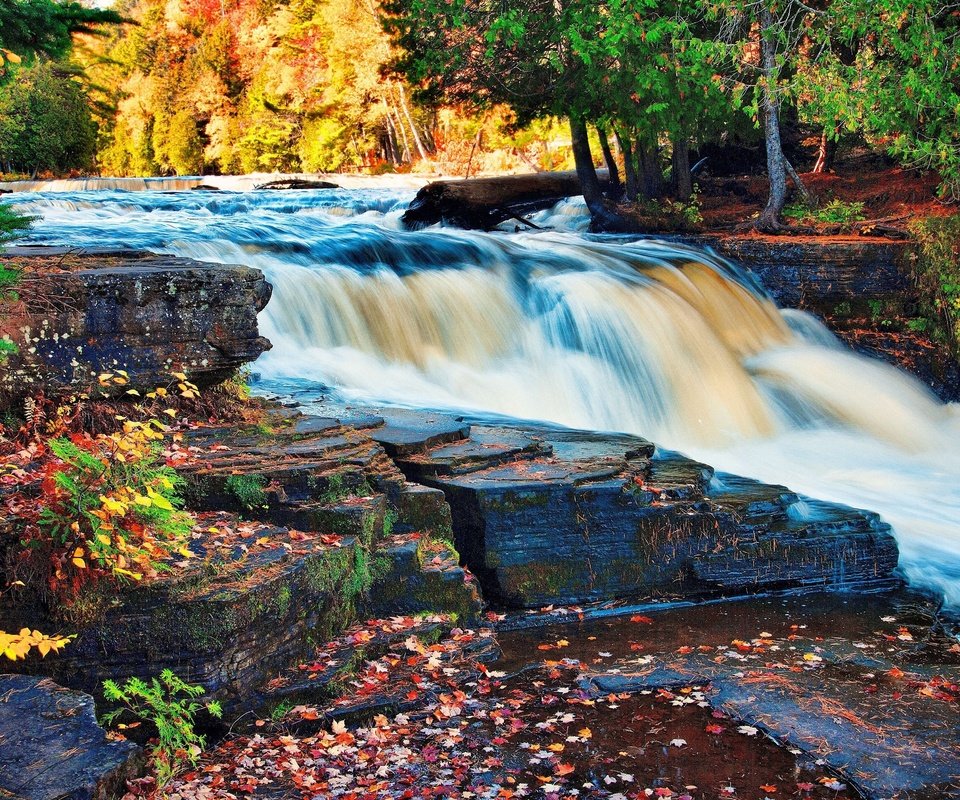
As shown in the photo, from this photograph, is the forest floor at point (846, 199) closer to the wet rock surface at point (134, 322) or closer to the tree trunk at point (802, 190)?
the tree trunk at point (802, 190)

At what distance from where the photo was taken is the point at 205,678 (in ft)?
16.4

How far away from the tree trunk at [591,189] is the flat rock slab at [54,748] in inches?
545

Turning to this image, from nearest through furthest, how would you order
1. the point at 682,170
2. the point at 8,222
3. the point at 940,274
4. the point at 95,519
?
the point at 95,519 → the point at 8,222 → the point at 940,274 → the point at 682,170

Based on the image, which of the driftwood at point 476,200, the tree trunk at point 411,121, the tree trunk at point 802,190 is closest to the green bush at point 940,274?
the tree trunk at point 802,190

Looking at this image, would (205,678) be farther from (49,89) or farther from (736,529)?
(49,89)

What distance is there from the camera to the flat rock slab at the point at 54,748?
12.2 feet

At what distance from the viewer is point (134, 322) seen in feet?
23.0

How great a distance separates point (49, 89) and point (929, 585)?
46.5 meters

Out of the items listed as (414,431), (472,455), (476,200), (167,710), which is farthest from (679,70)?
(167,710)

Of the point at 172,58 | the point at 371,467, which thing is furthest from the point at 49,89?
the point at 371,467

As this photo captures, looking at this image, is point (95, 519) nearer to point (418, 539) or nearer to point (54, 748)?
point (54, 748)

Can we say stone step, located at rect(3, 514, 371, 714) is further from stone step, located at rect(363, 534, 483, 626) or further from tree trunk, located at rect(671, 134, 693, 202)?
tree trunk, located at rect(671, 134, 693, 202)

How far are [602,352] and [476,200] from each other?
6486 mm

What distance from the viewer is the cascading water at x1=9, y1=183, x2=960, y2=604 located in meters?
9.80
